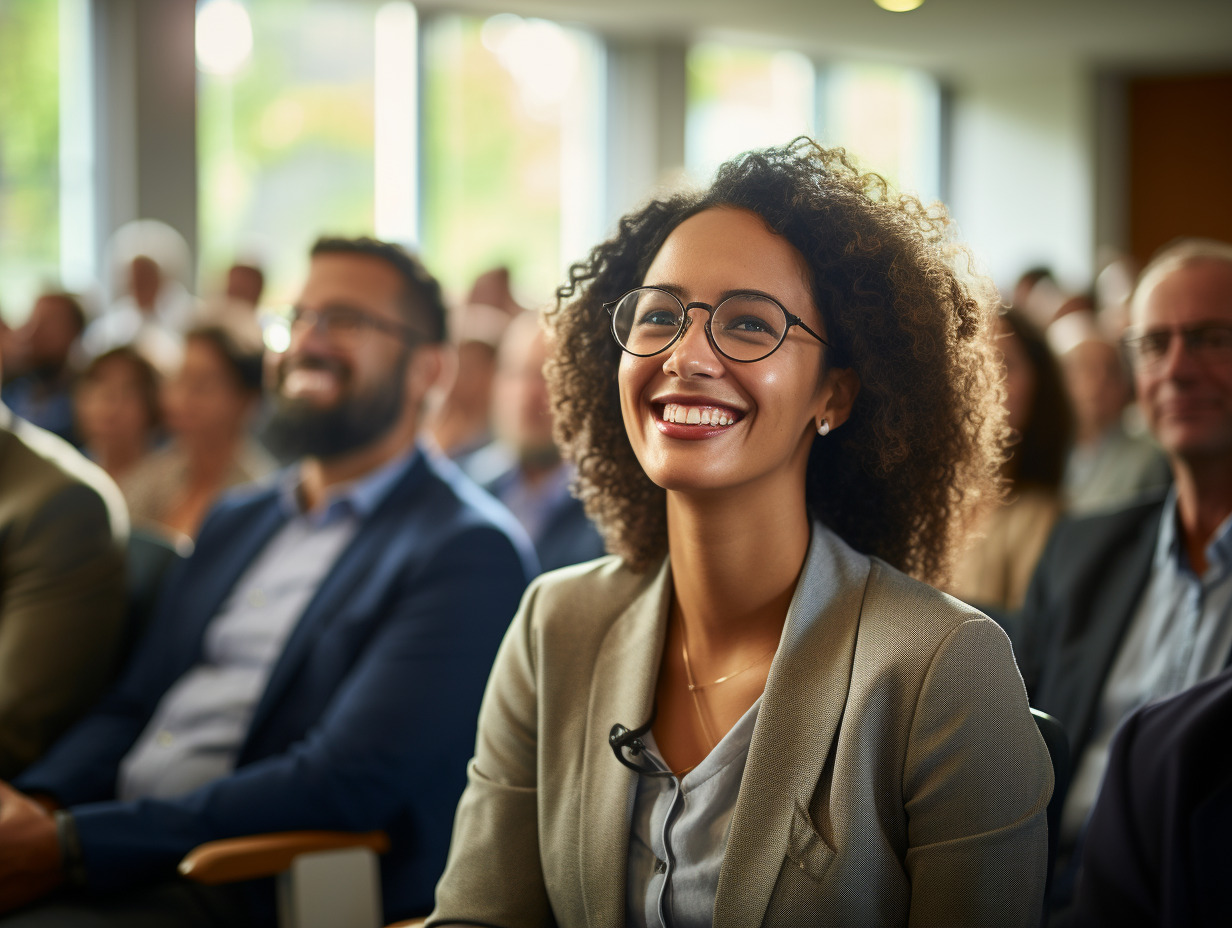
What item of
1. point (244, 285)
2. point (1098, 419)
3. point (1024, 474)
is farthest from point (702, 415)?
point (244, 285)

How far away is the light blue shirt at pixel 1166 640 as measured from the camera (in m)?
1.98

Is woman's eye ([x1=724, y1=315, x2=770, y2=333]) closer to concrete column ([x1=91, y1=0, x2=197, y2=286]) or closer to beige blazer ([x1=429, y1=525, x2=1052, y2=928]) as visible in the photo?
beige blazer ([x1=429, y1=525, x2=1052, y2=928])

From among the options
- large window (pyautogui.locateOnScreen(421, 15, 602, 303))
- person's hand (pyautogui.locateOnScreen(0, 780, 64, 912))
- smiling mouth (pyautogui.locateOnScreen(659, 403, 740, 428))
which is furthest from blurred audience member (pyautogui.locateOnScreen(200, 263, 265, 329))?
smiling mouth (pyautogui.locateOnScreen(659, 403, 740, 428))

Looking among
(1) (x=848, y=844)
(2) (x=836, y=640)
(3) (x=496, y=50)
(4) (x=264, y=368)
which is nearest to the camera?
(1) (x=848, y=844)

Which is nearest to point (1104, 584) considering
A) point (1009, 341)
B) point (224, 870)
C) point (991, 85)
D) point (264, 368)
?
point (1009, 341)

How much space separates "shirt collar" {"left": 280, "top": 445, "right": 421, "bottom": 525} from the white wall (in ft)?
35.0

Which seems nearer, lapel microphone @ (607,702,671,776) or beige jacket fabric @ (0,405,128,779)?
lapel microphone @ (607,702,671,776)

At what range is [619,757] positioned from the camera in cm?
137

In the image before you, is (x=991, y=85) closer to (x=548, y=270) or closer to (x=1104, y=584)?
(x=548, y=270)

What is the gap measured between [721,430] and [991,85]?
12800 millimetres

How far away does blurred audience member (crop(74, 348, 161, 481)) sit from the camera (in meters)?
4.01

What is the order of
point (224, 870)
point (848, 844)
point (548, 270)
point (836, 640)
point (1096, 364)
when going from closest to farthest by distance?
point (848, 844) → point (836, 640) → point (224, 870) → point (1096, 364) → point (548, 270)

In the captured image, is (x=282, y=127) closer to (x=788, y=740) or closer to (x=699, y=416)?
(x=699, y=416)

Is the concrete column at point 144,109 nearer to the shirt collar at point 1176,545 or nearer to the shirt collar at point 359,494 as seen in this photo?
the shirt collar at point 359,494
